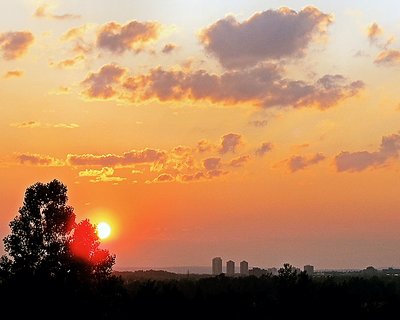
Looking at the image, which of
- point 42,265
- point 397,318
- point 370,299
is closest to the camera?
point 42,265

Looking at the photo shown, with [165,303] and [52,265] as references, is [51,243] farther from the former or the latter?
[165,303]

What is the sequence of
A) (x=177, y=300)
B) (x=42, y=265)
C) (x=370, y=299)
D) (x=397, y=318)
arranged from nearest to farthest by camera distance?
(x=42, y=265), (x=177, y=300), (x=397, y=318), (x=370, y=299)

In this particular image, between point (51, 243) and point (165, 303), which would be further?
point (165, 303)

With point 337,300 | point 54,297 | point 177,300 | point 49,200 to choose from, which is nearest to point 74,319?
point 54,297

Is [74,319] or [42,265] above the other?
[42,265]

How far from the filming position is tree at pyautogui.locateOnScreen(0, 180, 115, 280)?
149 feet

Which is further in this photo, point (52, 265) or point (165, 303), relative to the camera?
point (165, 303)

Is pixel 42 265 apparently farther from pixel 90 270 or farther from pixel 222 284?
pixel 222 284

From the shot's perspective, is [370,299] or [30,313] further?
[370,299]

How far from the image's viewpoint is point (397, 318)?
95.8 meters

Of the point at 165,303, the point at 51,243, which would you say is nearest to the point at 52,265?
the point at 51,243

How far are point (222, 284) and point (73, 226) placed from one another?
10387 centimetres

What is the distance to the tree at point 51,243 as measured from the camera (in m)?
45.3

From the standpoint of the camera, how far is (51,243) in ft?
151
